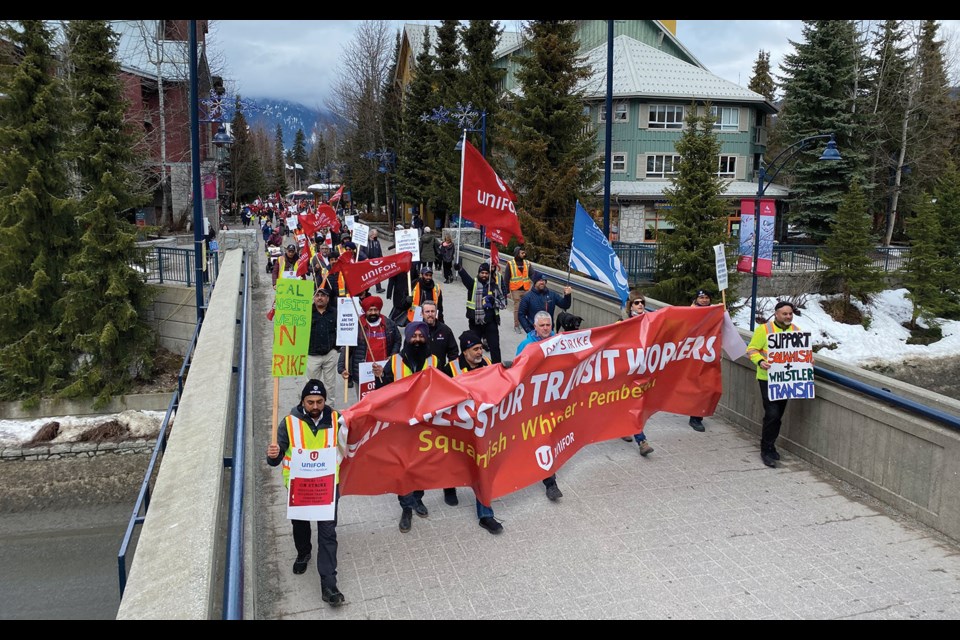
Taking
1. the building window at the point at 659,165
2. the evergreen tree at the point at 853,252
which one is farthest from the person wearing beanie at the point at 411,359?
the building window at the point at 659,165

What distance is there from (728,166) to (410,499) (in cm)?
4691

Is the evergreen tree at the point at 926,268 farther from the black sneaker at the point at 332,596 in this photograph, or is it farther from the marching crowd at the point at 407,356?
the black sneaker at the point at 332,596

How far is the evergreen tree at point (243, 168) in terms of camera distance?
275 ft

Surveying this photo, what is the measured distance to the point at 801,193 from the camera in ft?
144

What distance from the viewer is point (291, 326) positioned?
7266 mm

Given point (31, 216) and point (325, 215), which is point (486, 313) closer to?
point (325, 215)

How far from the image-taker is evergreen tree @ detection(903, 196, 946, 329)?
114 ft

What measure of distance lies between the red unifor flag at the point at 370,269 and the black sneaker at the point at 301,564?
435cm

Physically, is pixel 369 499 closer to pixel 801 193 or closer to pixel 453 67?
pixel 801 193

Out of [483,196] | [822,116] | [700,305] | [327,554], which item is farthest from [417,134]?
[327,554]
